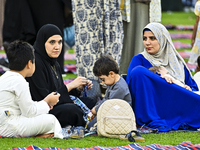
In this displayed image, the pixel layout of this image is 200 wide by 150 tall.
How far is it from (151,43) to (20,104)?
Answer: 1781mm

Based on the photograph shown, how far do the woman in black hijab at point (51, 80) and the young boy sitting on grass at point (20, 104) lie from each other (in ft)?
1.13

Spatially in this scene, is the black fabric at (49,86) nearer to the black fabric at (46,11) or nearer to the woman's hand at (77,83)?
the woman's hand at (77,83)

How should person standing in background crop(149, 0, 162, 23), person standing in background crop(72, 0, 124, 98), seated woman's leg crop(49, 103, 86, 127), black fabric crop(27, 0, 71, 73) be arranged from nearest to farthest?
seated woman's leg crop(49, 103, 86, 127) < person standing in background crop(72, 0, 124, 98) < person standing in background crop(149, 0, 162, 23) < black fabric crop(27, 0, 71, 73)

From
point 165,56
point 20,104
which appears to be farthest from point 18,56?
point 165,56

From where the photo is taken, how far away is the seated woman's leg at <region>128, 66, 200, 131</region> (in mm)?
3840

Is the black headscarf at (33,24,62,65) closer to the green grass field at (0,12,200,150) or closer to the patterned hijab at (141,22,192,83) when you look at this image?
the green grass field at (0,12,200,150)

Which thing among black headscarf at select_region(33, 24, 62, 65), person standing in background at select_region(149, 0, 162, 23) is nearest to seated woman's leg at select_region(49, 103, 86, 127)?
black headscarf at select_region(33, 24, 62, 65)

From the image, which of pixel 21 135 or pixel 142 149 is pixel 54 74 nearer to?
pixel 21 135

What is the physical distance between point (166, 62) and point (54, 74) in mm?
1322

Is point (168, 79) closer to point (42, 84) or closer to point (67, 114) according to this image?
point (67, 114)

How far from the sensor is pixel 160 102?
12.9 ft

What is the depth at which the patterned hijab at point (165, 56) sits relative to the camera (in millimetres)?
4203

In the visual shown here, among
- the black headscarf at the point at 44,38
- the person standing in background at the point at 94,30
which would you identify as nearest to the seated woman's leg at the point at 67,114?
the black headscarf at the point at 44,38

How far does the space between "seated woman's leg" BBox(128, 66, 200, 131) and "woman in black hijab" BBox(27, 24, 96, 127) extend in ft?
2.11
